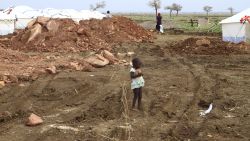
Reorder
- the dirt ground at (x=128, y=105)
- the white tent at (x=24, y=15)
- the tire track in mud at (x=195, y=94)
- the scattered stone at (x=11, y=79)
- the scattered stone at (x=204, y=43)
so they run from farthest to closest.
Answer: the white tent at (x=24, y=15) → the scattered stone at (x=204, y=43) → the scattered stone at (x=11, y=79) → the tire track in mud at (x=195, y=94) → the dirt ground at (x=128, y=105)

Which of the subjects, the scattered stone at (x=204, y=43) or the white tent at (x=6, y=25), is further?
the white tent at (x=6, y=25)

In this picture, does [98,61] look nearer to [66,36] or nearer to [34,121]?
[66,36]

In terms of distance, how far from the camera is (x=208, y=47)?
73.0 ft

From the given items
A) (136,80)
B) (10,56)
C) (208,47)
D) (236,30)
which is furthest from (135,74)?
(236,30)

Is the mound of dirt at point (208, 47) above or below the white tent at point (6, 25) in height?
below

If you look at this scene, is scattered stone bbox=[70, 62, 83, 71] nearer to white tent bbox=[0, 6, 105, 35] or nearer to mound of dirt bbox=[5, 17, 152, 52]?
mound of dirt bbox=[5, 17, 152, 52]

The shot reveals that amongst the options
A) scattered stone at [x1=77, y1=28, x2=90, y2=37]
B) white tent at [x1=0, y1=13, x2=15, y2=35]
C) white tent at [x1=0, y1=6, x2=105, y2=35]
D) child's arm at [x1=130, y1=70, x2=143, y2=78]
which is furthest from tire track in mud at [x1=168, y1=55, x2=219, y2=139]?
white tent at [x1=0, y1=6, x2=105, y2=35]

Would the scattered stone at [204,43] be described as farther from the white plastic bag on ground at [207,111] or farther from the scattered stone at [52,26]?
the white plastic bag on ground at [207,111]

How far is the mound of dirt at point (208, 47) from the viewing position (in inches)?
845

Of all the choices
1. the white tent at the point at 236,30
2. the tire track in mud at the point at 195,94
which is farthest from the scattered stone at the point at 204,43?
the tire track in mud at the point at 195,94

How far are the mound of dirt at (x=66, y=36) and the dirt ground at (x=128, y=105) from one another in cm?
604

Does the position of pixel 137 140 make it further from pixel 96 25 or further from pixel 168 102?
pixel 96 25

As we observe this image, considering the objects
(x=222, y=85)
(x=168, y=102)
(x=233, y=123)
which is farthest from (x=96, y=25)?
(x=233, y=123)

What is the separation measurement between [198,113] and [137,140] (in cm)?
226
